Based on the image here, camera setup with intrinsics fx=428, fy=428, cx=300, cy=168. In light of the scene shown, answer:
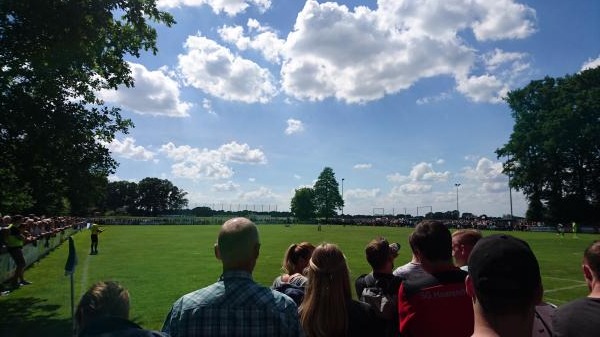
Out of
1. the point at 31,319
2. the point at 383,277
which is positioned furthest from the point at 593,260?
the point at 31,319

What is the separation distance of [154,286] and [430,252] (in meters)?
11.8

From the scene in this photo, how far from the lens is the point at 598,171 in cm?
5938

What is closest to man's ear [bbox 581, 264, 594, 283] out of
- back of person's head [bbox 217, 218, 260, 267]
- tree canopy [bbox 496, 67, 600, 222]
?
back of person's head [bbox 217, 218, 260, 267]

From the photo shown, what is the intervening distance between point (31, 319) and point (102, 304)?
9128mm

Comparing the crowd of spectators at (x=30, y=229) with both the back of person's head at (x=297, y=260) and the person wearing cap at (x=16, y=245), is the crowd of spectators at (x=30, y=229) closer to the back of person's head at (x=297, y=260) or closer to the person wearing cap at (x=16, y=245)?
the person wearing cap at (x=16, y=245)

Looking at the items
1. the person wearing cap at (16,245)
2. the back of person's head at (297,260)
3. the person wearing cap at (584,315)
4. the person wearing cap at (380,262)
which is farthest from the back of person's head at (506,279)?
the person wearing cap at (16,245)

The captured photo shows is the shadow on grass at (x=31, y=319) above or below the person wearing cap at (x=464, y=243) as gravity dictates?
below

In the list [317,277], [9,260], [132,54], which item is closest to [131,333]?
[317,277]

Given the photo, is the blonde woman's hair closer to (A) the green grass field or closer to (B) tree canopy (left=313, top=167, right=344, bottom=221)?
(A) the green grass field

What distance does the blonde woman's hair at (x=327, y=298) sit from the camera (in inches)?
128

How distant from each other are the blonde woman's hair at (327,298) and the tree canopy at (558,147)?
209 ft

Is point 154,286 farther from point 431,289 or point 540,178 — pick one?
point 540,178

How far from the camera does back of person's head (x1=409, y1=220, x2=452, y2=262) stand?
11.3 ft

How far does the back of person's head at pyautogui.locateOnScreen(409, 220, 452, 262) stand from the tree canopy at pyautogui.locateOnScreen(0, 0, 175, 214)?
33.8ft
